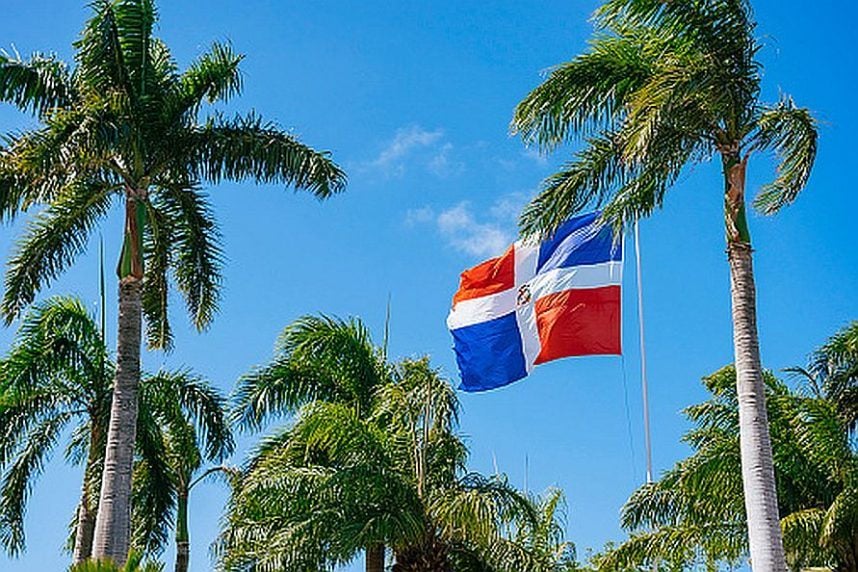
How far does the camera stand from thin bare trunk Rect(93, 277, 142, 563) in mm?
17125

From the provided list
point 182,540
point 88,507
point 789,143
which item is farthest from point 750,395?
point 182,540

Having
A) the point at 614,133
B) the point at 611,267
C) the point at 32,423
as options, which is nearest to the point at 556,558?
the point at 611,267

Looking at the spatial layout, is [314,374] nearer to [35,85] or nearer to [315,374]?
[315,374]

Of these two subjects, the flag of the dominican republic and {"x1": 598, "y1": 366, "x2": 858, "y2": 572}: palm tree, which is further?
the flag of the dominican republic

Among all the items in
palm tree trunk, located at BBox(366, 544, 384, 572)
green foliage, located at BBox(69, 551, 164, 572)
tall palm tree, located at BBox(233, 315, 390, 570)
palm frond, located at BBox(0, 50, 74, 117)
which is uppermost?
palm frond, located at BBox(0, 50, 74, 117)

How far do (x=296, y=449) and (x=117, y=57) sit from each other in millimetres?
6697

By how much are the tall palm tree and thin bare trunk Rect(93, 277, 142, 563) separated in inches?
189

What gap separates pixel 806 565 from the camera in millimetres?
22656

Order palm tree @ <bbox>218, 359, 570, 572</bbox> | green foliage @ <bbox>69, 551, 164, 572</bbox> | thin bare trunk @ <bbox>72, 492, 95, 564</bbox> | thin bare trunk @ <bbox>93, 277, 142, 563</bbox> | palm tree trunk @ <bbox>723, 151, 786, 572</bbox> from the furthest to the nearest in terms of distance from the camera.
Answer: thin bare trunk @ <bbox>72, 492, 95, 564</bbox>, palm tree @ <bbox>218, 359, 570, 572</bbox>, thin bare trunk @ <bbox>93, 277, 142, 563</bbox>, palm tree trunk @ <bbox>723, 151, 786, 572</bbox>, green foliage @ <bbox>69, 551, 164, 572</bbox>

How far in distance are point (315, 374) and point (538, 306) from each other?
4236 millimetres

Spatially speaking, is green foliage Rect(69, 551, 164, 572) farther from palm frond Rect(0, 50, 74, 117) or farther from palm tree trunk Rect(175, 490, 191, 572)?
palm tree trunk Rect(175, 490, 191, 572)

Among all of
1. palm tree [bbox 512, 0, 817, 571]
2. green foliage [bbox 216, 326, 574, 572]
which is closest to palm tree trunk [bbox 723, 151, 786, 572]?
palm tree [bbox 512, 0, 817, 571]

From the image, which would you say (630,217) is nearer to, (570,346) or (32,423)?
(570,346)

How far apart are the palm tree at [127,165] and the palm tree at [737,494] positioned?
7.86 metres
